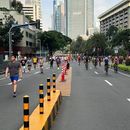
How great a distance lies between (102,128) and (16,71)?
812 centimetres

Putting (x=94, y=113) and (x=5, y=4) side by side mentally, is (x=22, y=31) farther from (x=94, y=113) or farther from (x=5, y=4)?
(x=94, y=113)

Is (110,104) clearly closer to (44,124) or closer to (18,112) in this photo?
(18,112)

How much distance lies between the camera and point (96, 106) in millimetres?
13406

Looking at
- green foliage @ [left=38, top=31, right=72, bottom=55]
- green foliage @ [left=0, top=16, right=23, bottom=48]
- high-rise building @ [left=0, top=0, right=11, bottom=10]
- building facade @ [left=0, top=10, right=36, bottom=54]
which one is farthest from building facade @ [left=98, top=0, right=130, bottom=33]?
green foliage @ [left=0, top=16, right=23, bottom=48]

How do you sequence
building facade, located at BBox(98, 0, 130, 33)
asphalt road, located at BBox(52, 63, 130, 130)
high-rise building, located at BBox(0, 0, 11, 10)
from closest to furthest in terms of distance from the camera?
asphalt road, located at BBox(52, 63, 130, 130)
high-rise building, located at BBox(0, 0, 11, 10)
building facade, located at BBox(98, 0, 130, 33)

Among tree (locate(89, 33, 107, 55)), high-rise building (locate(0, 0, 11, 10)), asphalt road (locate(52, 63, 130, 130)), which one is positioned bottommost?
asphalt road (locate(52, 63, 130, 130))

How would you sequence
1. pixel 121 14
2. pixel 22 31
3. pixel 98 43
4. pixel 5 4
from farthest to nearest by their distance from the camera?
pixel 121 14 → pixel 98 43 → pixel 5 4 → pixel 22 31

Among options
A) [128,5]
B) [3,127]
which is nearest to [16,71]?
[3,127]

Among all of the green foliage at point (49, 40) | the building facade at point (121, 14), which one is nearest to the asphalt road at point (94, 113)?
the green foliage at point (49, 40)

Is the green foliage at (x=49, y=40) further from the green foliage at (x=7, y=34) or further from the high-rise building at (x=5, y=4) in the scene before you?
the green foliage at (x=7, y=34)

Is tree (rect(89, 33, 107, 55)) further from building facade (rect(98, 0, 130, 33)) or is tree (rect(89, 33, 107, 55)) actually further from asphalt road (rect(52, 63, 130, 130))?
asphalt road (rect(52, 63, 130, 130))

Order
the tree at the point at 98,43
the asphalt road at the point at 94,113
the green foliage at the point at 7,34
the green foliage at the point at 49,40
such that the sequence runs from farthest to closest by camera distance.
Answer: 1. the green foliage at the point at 49,40
2. the tree at the point at 98,43
3. the green foliage at the point at 7,34
4. the asphalt road at the point at 94,113

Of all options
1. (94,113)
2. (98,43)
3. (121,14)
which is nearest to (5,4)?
(98,43)

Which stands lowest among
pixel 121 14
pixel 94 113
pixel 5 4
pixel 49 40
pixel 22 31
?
pixel 94 113
